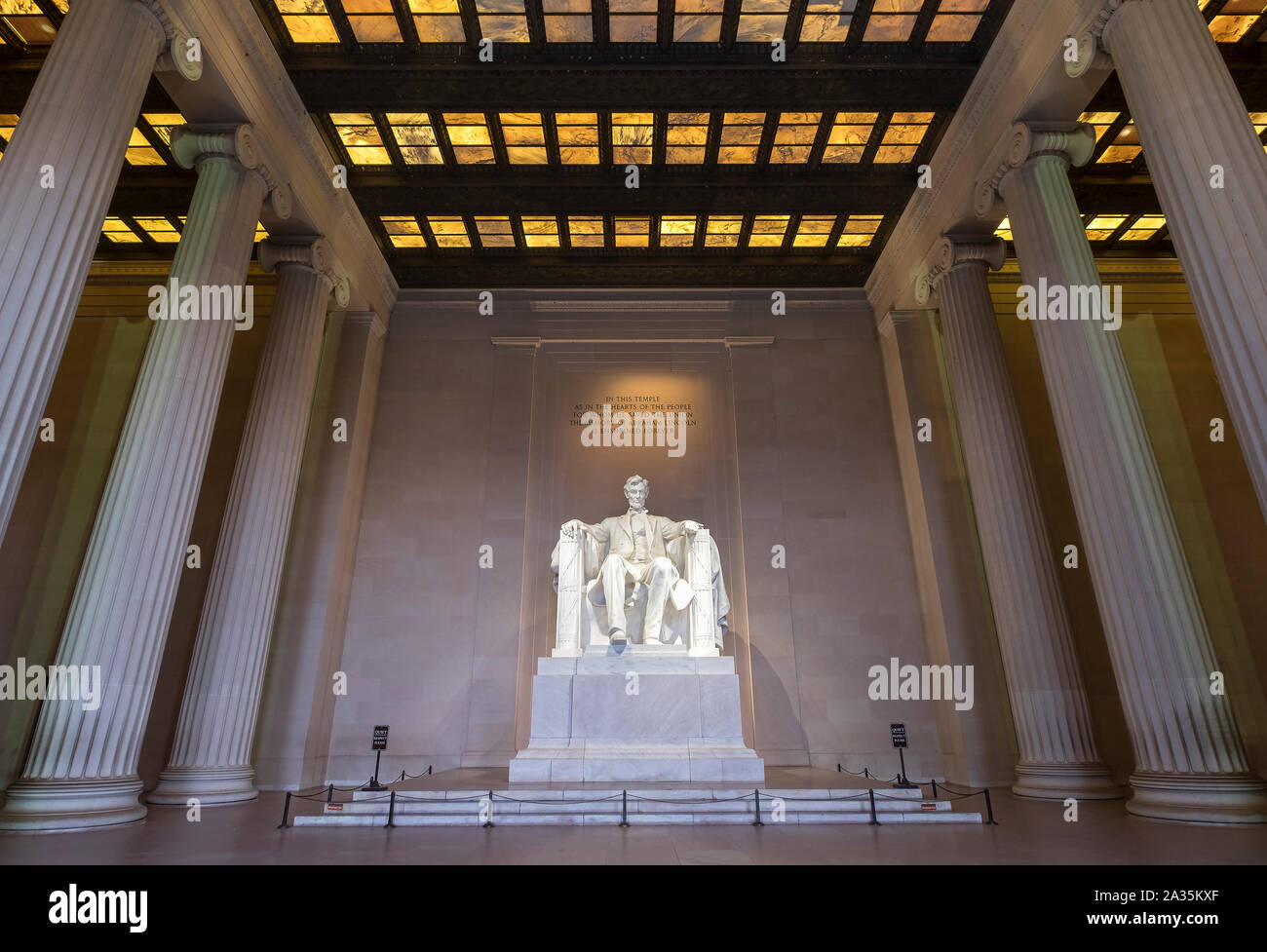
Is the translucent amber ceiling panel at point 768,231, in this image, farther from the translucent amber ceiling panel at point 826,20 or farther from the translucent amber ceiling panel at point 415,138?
the translucent amber ceiling panel at point 415,138

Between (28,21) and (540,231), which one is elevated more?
(540,231)

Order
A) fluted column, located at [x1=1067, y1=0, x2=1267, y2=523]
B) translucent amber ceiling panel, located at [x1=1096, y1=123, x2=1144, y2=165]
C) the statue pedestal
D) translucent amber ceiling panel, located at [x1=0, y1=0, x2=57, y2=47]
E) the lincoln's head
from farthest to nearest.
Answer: translucent amber ceiling panel, located at [x1=1096, y1=123, x2=1144, y2=165]
the lincoln's head
translucent amber ceiling panel, located at [x1=0, y1=0, x2=57, y2=47]
the statue pedestal
fluted column, located at [x1=1067, y1=0, x2=1267, y2=523]

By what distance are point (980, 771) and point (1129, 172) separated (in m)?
8.99

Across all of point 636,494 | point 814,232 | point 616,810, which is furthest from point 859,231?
point 616,810

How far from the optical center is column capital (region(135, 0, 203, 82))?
679 cm

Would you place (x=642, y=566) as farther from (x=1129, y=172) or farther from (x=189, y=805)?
(x=1129, y=172)

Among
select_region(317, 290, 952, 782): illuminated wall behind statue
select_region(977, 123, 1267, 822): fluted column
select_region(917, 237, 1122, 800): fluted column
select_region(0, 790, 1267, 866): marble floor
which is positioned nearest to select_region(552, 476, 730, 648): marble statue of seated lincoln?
select_region(0, 790, 1267, 866): marble floor

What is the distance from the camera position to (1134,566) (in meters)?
6.79

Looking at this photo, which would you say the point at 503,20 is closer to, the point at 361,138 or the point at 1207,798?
the point at 361,138

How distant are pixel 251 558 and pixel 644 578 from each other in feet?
16.3

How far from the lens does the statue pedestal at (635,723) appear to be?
23.3ft

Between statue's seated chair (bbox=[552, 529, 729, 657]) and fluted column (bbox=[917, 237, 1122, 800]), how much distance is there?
372 cm

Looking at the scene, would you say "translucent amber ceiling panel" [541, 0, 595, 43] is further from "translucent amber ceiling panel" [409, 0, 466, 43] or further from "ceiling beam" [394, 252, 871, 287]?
"ceiling beam" [394, 252, 871, 287]
